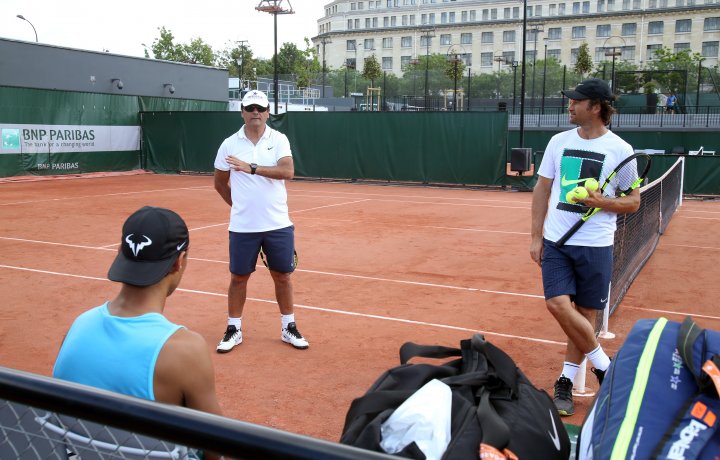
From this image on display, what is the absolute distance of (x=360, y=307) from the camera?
7230mm

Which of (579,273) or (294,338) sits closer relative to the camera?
(579,273)

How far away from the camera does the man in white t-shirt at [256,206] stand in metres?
5.60

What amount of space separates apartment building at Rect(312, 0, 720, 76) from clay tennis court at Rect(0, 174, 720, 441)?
219ft

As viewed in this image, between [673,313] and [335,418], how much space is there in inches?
165

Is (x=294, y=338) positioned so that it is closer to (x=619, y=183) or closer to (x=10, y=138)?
(x=619, y=183)

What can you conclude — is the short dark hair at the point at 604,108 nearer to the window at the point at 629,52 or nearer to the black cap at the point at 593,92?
the black cap at the point at 593,92

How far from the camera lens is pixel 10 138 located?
2283 cm

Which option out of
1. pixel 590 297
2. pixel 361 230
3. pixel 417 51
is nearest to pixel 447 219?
pixel 361 230

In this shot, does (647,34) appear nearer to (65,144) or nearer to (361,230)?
(65,144)

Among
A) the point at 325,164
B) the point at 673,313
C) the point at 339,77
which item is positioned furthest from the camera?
the point at 339,77

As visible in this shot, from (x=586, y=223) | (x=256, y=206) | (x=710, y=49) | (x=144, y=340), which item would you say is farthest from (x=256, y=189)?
(x=710, y=49)

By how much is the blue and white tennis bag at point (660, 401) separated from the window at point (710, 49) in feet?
301

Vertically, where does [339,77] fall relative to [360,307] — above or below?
above

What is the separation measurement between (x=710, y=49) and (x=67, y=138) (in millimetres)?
78751
